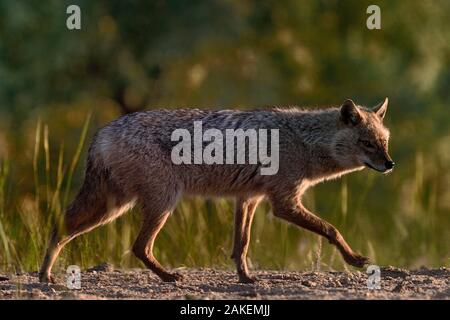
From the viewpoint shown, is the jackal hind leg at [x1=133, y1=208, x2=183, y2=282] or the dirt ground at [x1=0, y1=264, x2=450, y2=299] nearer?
the dirt ground at [x1=0, y1=264, x2=450, y2=299]

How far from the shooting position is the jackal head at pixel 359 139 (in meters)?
8.48

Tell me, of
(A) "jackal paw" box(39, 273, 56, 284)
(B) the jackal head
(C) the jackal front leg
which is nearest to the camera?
(A) "jackal paw" box(39, 273, 56, 284)

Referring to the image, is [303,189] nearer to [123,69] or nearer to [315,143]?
[315,143]

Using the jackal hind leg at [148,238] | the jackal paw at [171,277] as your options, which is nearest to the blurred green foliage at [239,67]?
the jackal hind leg at [148,238]

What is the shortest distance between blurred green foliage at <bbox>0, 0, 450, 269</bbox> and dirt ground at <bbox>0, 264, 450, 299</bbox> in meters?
9.44

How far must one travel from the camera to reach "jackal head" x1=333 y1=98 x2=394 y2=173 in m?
8.48

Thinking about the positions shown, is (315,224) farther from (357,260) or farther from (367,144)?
(367,144)

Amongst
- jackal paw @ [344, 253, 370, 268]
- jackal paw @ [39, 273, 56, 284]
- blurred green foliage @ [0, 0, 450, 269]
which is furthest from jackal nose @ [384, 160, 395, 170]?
blurred green foliage @ [0, 0, 450, 269]

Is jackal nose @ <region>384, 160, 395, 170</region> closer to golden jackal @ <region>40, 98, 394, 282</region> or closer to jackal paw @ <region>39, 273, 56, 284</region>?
golden jackal @ <region>40, 98, 394, 282</region>

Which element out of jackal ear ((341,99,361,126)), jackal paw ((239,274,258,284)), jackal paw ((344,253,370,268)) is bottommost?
jackal paw ((239,274,258,284))

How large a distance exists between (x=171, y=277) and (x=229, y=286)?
24.1 inches

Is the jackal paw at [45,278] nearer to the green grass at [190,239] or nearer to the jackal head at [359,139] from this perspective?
the green grass at [190,239]

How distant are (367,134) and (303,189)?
73cm

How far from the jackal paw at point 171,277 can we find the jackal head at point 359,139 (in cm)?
183
